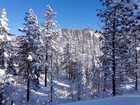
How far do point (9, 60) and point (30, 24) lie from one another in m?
7.14

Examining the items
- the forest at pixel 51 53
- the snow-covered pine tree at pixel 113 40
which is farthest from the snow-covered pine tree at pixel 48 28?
the snow-covered pine tree at pixel 113 40

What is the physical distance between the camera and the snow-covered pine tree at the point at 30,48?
34.9m

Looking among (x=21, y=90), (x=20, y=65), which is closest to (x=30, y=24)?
(x=20, y=65)

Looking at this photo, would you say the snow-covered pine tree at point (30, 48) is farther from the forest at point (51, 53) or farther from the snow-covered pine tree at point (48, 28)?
the snow-covered pine tree at point (48, 28)

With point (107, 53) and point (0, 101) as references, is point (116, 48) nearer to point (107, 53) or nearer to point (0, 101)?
point (107, 53)

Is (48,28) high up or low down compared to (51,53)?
up

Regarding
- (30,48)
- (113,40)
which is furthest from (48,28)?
(113,40)

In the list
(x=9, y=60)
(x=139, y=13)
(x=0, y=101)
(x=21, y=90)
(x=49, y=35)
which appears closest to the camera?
(x=0, y=101)

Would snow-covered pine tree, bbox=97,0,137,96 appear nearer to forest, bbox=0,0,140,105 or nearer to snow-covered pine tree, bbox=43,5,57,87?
forest, bbox=0,0,140,105

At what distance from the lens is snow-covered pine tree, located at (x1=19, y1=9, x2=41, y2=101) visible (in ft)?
115

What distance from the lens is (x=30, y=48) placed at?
3531cm

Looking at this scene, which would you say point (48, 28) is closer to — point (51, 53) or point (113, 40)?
point (51, 53)

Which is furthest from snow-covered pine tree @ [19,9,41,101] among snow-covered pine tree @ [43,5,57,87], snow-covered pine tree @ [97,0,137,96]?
snow-covered pine tree @ [97,0,137,96]

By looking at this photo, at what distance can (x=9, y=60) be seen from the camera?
1230 inches
